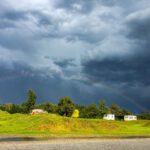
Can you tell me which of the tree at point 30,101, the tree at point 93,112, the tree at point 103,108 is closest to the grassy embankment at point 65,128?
the tree at point 30,101

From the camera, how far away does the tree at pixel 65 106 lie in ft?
380

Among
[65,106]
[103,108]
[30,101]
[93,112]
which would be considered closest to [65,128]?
[65,106]

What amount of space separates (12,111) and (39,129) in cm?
12063

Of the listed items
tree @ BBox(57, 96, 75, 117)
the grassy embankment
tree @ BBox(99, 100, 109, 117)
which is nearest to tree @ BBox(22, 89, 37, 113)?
tree @ BBox(57, 96, 75, 117)

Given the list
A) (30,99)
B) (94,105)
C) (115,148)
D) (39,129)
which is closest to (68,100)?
(30,99)

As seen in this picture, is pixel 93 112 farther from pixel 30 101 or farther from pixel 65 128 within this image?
pixel 65 128

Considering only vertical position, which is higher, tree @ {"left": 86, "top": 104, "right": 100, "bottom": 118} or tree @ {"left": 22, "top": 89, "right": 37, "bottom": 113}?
tree @ {"left": 22, "top": 89, "right": 37, "bottom": 113}

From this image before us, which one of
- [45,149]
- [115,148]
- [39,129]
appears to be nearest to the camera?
[45,149]

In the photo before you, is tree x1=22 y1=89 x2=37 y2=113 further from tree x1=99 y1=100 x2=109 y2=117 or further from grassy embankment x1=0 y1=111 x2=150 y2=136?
grassy embankment x1=0 y1=111 x2=150 y2=136

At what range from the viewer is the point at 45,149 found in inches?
1329

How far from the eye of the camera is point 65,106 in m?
116

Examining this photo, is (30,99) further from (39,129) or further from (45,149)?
(45,149)

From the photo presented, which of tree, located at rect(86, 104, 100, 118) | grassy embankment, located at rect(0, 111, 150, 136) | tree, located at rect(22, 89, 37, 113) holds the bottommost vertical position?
grassy embankment, located at rect(0, 111, 150, 136)

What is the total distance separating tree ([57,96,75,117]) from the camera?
380 ft
